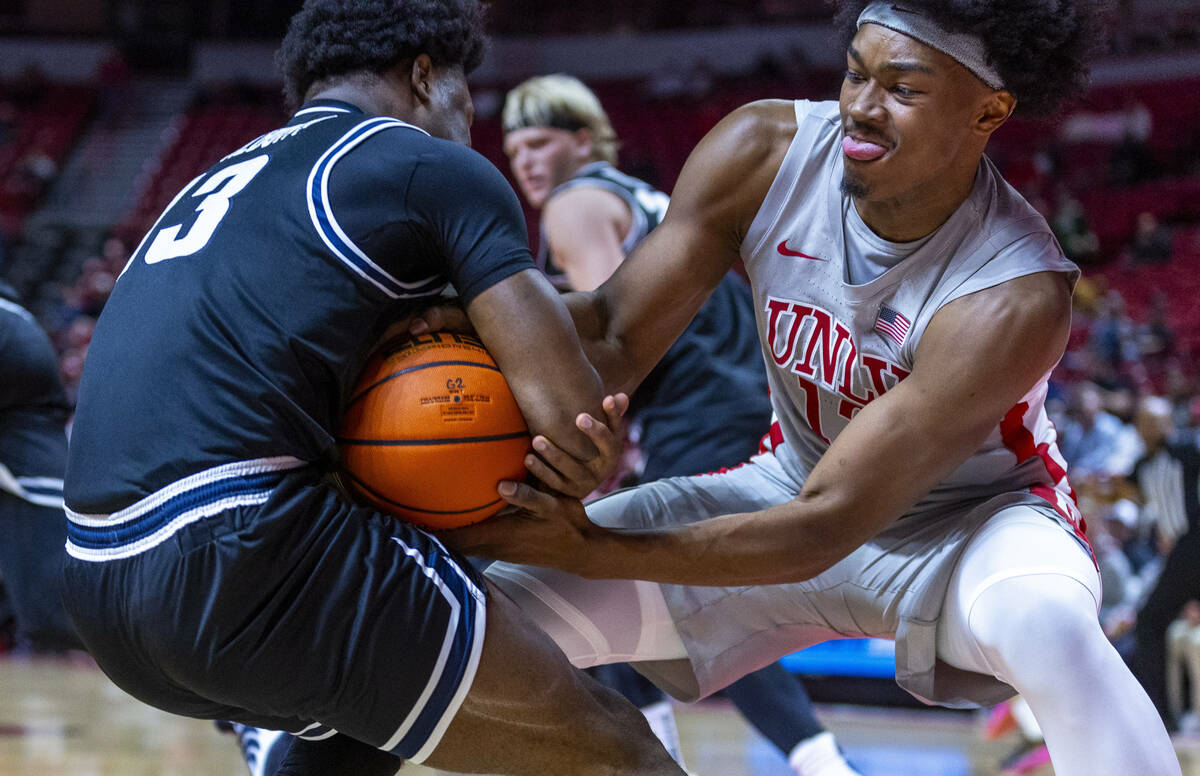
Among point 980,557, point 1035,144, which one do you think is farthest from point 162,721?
point 1035,144

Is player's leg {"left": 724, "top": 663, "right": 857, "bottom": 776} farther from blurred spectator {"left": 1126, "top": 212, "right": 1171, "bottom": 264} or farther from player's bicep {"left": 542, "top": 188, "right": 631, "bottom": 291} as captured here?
blurred spectator {"left": 1126, "top": 212, "right": 1171, "bottom": 264}

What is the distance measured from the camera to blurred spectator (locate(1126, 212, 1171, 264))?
13.8m

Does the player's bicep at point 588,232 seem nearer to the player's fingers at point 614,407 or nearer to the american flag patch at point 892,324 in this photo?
the american flag patch at point 892,324

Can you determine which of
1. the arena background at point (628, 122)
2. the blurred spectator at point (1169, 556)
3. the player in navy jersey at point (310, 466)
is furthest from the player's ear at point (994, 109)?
the arena background at point (628, 122)

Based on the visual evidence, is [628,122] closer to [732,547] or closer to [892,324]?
[892,324]

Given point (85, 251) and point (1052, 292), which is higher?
point (1052, 292)

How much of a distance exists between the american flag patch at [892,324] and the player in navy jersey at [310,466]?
0.68 metres

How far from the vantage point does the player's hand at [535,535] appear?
7.63ft

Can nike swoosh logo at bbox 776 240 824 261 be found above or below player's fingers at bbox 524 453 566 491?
above

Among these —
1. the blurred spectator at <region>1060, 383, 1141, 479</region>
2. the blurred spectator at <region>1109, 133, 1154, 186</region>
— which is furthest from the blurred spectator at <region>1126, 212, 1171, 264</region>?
the blurred spectator at <region>1060, 383, 1141, 479</region>

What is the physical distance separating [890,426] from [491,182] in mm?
891

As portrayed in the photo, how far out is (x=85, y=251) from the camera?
17.3m

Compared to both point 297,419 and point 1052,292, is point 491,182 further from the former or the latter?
point 1052,292

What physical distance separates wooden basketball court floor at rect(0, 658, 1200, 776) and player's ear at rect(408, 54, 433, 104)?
2863 mm
